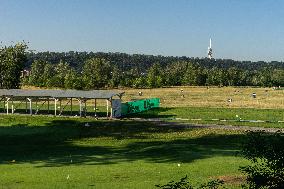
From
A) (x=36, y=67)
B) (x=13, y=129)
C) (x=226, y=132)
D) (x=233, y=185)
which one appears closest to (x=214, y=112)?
(x=226, y=132)

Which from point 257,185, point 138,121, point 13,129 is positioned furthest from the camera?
point 138,121

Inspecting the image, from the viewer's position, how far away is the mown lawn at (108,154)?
2605 cm

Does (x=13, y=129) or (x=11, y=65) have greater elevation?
(x=11, y=65)

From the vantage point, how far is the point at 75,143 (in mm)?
44375

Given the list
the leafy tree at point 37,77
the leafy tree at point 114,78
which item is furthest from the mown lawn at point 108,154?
the leafy tree at point 114,78

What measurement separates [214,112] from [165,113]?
27.6ft

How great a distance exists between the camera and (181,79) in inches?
7480

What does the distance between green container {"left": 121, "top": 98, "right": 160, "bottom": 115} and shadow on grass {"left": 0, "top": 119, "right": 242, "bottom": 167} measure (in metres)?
10.4

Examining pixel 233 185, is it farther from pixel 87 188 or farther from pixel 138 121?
pixel 138 121

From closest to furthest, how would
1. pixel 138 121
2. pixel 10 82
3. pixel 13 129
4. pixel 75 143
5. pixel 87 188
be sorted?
pixel 87 188
pixel 75 143
pixel 13 129
pixel 138 121
pixel 10 82

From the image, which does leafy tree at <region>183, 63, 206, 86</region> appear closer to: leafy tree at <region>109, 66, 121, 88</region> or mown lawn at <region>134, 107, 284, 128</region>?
leafy tree at <region>109, 66, 121, 88</region>

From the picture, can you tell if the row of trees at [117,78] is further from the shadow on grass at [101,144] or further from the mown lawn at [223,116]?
the shadow on grass at [101,144]

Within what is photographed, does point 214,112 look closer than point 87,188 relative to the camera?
No

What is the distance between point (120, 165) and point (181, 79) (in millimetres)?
160837
